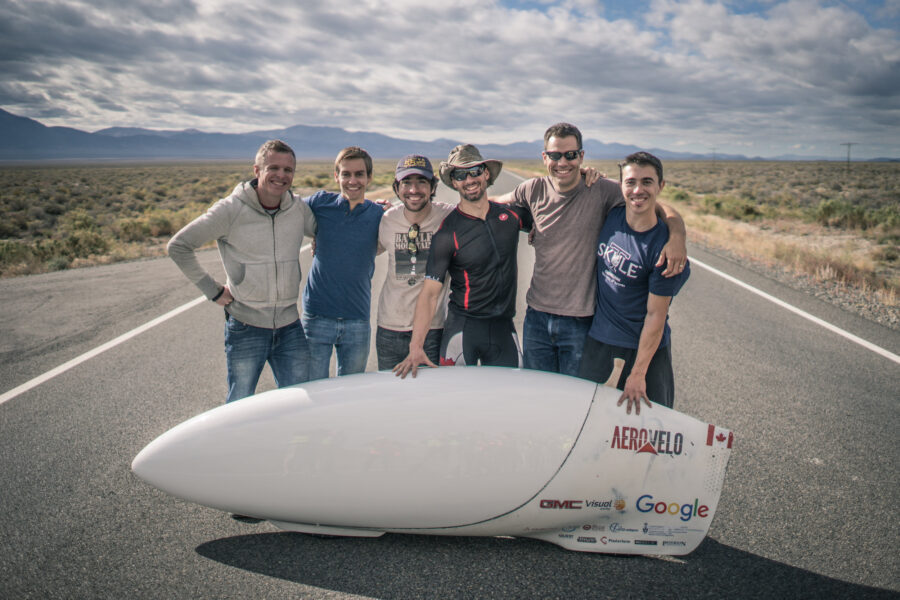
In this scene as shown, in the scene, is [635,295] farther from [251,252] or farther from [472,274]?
[251,252]

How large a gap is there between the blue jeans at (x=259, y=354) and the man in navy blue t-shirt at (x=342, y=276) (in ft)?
0.28

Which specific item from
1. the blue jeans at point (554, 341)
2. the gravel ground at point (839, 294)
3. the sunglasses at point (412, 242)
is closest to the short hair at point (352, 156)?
the sunglasses at point (412, 242)

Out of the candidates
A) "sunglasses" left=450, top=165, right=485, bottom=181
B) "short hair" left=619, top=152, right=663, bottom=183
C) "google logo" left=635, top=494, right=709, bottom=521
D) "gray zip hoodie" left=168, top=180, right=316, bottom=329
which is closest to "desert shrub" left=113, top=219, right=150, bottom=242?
"gray zip hoodie" left=168, top=180, right=316, bottom=329

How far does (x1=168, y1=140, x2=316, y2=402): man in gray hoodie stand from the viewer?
3.44 metres

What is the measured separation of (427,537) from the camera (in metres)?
3.15

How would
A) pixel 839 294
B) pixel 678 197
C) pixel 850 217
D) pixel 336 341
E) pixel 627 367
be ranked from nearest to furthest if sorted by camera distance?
pixel 627 367
pixel 336 341
pixel 839 294
pixel 850 217
pixel 678 197

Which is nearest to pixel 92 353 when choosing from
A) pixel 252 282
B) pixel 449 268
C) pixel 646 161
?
pixel 252 282

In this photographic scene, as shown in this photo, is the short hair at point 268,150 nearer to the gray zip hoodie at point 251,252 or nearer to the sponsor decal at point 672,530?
the gray zip hoodie at point 251,252

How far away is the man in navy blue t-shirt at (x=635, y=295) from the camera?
121 inches

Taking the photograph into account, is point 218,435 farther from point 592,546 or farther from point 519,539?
point 592,546

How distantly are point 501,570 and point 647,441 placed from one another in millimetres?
1031

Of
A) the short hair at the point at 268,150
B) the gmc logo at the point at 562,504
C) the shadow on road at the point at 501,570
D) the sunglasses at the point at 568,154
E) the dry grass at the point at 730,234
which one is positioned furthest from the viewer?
the dry grass at the point at 730,234

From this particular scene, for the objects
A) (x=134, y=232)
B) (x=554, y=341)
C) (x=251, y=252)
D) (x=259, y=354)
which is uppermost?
(x=251, y=252)

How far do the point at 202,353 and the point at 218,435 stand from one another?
3.03 metres
